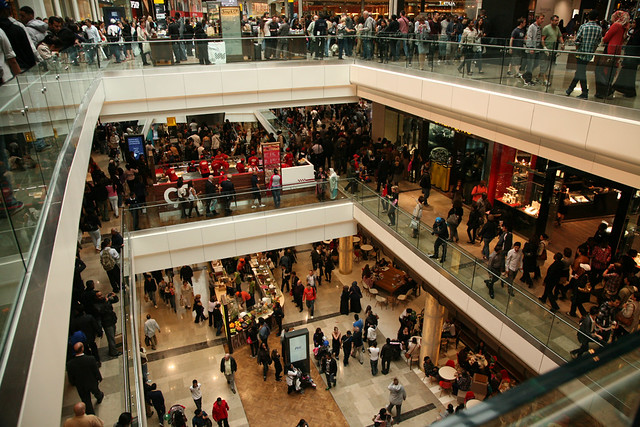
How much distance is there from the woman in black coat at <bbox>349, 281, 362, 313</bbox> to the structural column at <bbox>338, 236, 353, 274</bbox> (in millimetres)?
2716

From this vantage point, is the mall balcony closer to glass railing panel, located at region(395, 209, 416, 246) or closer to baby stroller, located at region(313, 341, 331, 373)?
glass railing panel, located at region(395, 209, 416, 246)

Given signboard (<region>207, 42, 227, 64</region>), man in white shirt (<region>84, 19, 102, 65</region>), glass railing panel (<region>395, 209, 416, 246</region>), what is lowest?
glass railing panel (<region>395, 209, 416, 246</region>)

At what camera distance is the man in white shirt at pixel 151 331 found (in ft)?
45.1

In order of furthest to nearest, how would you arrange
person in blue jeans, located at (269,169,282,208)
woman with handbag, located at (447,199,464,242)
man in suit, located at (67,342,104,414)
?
1. person in blue jeans, located at (269,169,282,208)
2. woman with handbag, located at (447,199,464,242)
3. man in suit, located at (67,342,104,414)

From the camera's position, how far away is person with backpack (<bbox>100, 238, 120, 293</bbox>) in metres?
9.64

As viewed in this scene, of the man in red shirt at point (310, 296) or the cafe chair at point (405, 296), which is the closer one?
the man in red shirt at point (310, 296)

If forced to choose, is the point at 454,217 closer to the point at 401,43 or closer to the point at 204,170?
the point at 401,43

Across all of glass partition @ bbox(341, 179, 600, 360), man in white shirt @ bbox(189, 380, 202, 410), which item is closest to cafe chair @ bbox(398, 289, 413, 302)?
glass partition @ bbox(341, 179, 600, 360)

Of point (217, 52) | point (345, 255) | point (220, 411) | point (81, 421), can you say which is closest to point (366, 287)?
point (345, 255)

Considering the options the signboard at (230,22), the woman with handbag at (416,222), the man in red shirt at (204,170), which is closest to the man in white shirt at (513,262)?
the woman with handbag at (416,222)

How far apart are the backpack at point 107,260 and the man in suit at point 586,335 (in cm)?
906

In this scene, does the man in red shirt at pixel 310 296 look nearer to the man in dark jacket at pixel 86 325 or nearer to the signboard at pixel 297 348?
the signboard at pixel 297 348

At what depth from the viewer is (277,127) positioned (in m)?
22.2

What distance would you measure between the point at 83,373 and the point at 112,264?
13.1 feet
